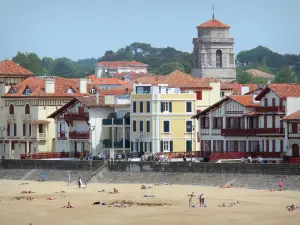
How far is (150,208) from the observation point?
97250 millimetres

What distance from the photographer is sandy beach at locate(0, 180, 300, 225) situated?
91.6m

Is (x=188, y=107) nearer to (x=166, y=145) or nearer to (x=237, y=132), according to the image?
(x=166, y=145)

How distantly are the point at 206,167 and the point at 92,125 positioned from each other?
20.7 meters

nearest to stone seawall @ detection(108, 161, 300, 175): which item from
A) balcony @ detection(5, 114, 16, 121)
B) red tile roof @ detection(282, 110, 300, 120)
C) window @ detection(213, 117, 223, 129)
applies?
red tile roof @ detection(282, 110, 300, 120)

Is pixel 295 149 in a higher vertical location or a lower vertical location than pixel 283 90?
lower

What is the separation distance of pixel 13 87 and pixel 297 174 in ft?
142

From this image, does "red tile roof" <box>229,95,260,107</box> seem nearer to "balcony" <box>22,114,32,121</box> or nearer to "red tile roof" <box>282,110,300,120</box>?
"red tile roof" <box>282,110,300,120</box>

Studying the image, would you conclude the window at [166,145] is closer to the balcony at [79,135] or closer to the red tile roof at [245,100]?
the red tile roof at [245,100]

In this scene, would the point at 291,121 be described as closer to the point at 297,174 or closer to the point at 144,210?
the point at 297,174

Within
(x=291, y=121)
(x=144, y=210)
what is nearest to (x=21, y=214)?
(x=144, y=210)

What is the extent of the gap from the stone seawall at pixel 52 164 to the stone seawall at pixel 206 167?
2.18 meters

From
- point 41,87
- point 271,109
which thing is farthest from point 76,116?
point 271,109

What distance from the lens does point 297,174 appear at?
104 metres

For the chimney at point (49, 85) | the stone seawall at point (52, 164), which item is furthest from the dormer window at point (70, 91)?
the stone seawall at point (52, 164)
